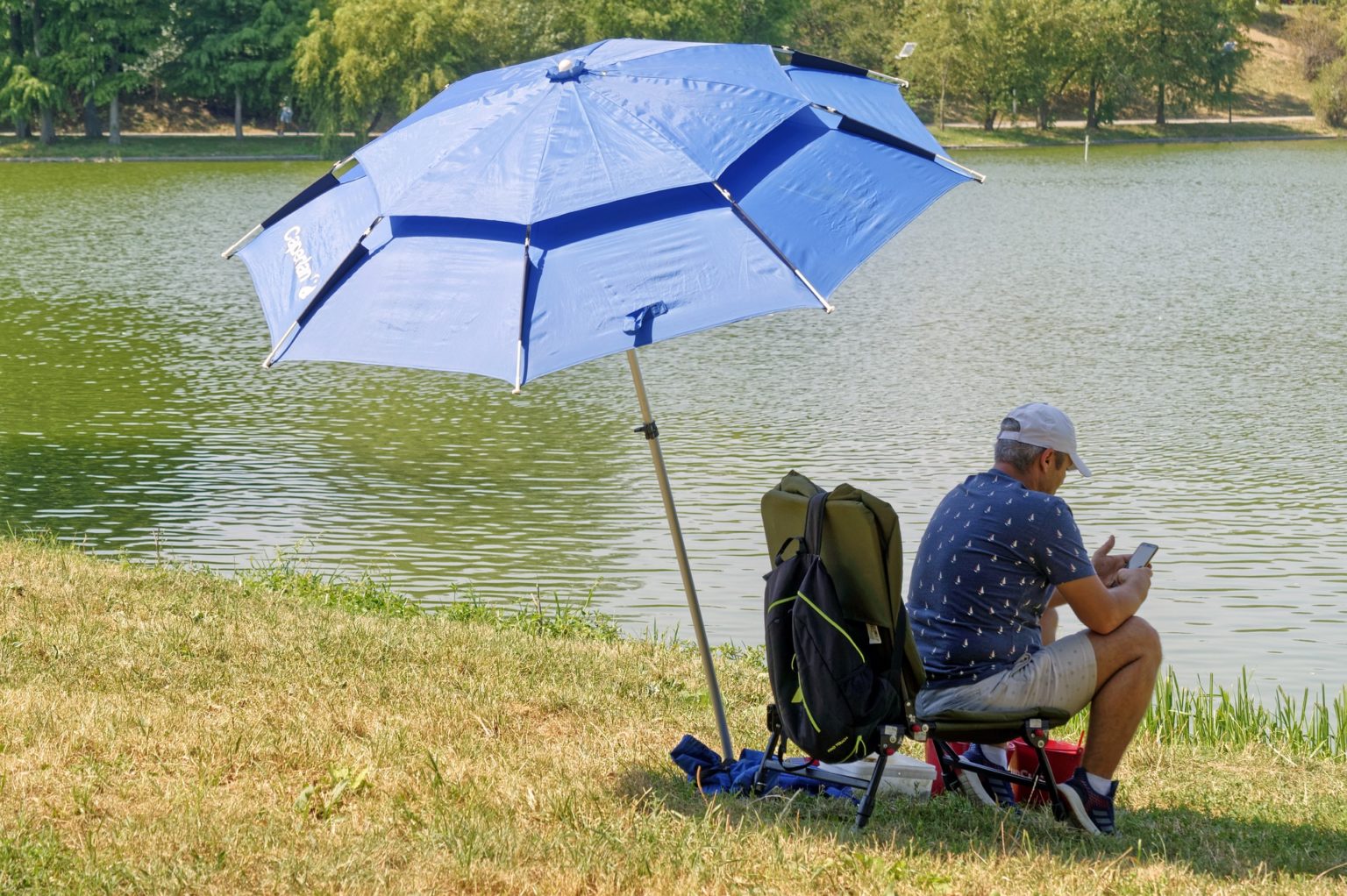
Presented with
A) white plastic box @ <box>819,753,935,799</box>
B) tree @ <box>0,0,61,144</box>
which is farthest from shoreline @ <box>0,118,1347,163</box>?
white plastic box @ <box>819,753,935,799</box>

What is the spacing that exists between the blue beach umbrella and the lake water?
3688mm

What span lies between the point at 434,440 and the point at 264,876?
8576mm

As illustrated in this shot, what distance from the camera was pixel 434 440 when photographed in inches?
462

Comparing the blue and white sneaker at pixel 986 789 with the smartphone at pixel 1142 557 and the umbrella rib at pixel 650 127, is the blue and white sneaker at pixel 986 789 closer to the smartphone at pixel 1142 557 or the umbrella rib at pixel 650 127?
the smartphone at pixel 1142 557

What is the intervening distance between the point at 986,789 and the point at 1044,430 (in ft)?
2.97

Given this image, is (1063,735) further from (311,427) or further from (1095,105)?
(1095,105)


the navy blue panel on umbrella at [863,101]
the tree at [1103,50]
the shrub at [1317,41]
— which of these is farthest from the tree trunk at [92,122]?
the navy blue panel on umbrella at [863,101]

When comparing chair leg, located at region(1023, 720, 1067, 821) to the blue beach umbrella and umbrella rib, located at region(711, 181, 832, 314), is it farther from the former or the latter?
umbrella rib, located at region(711, 181, 832, 314)

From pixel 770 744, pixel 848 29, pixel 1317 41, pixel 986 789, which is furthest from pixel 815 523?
pixel 1317 41

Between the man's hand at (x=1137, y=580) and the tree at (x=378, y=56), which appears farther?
the tree at (x=378, y=56)

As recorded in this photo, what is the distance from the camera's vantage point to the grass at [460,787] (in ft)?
Answer: 10.9

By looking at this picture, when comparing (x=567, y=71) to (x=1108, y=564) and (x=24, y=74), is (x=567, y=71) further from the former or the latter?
(x=24, y=74)

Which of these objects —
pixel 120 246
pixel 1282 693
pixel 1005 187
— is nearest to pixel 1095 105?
pixel 1005 187

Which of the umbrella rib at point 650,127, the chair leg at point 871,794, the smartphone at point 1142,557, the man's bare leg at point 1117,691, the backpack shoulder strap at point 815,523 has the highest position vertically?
the umbrella rib at point 650,127
